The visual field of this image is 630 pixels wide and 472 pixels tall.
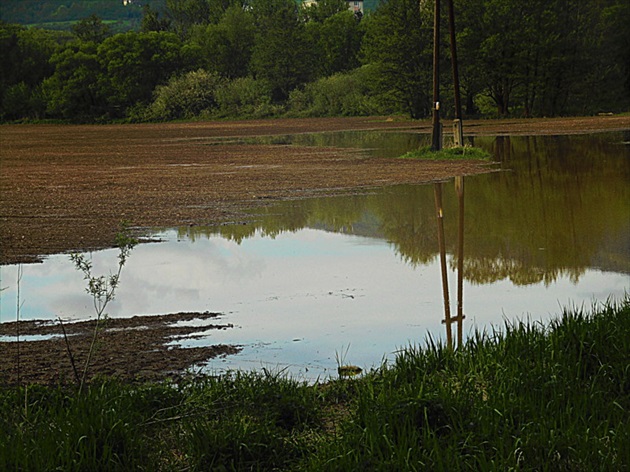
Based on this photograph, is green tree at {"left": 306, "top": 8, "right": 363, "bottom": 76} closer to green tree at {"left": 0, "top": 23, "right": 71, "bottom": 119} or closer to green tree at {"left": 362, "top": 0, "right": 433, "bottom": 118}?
green tree at {"left": 0, "top": 23, "right": 71, "bottom": 119}

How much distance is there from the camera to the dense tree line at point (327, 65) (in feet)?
247

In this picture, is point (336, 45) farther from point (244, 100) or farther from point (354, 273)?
point (354, 273)

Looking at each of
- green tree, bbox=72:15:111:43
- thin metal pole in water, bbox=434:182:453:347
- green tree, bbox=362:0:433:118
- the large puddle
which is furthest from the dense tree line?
the large puddle

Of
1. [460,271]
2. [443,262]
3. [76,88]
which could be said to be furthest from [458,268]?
[76,88]

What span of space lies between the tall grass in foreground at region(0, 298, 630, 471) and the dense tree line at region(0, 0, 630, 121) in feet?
231

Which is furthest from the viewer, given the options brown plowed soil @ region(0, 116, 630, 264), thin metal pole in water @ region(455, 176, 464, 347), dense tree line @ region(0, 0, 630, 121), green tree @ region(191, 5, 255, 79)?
green tree @ region(191, 5, 255, 79)

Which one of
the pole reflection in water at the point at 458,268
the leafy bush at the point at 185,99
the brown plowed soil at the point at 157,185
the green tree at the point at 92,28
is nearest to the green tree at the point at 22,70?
the green tree at the point at 92,28

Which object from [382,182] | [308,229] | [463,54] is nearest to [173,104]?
[463,54]

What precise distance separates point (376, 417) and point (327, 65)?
12426 centimetres

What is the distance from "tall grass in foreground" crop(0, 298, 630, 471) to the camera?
16.3ft

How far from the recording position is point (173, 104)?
107812 millimetres

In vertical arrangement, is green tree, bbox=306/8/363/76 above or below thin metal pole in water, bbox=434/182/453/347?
above

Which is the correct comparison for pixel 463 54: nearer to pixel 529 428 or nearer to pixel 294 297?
pixel 294 297

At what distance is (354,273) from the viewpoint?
1196cm
